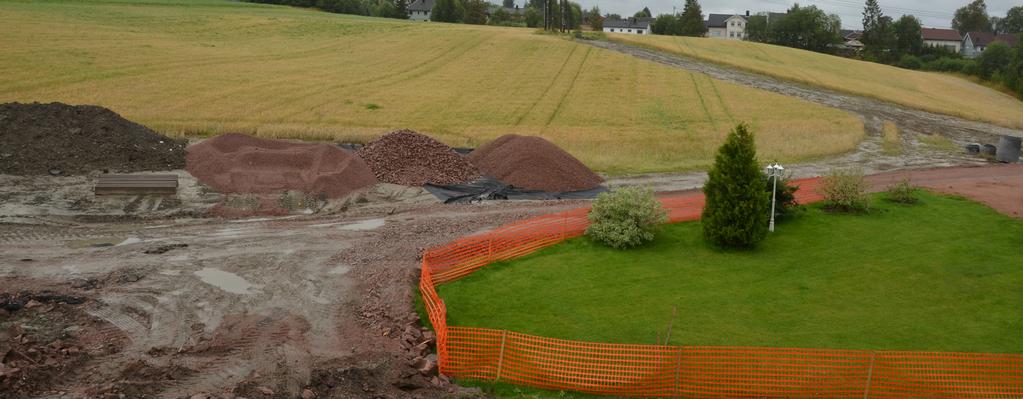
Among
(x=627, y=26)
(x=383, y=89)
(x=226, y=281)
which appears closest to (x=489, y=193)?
(x=226, y=281)

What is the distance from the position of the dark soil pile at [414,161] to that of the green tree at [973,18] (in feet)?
530

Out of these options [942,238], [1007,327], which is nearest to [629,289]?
[1007,327]

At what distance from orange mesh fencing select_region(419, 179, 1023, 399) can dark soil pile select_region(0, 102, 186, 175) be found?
17775 millimetres

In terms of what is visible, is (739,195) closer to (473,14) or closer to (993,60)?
(993,60)

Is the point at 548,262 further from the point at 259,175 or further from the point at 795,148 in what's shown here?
the point at 795,148

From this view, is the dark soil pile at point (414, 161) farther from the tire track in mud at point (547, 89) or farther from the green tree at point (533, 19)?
the green tree at point (533, 19)

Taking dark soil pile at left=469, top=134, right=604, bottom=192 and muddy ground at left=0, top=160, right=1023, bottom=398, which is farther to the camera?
dark soil pile at left=469, top=134, right=604, bottom=192

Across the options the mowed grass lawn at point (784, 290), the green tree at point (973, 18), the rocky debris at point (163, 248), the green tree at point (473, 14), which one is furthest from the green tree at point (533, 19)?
the rocky debris at point (163, 248)

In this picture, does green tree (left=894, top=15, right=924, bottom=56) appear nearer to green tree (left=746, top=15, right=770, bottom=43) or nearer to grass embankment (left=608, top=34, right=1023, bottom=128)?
green tree (left=746, top=15, right=770, bottom=43)

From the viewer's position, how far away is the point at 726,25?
166375 mm

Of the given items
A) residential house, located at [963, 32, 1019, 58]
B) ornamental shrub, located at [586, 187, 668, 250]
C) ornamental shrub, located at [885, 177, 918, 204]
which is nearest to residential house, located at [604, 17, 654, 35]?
residential house, located at [963, 32, 1019, 58]

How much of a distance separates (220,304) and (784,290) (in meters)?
12.5

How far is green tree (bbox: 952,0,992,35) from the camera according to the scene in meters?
159

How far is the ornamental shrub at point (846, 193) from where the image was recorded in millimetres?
25406
